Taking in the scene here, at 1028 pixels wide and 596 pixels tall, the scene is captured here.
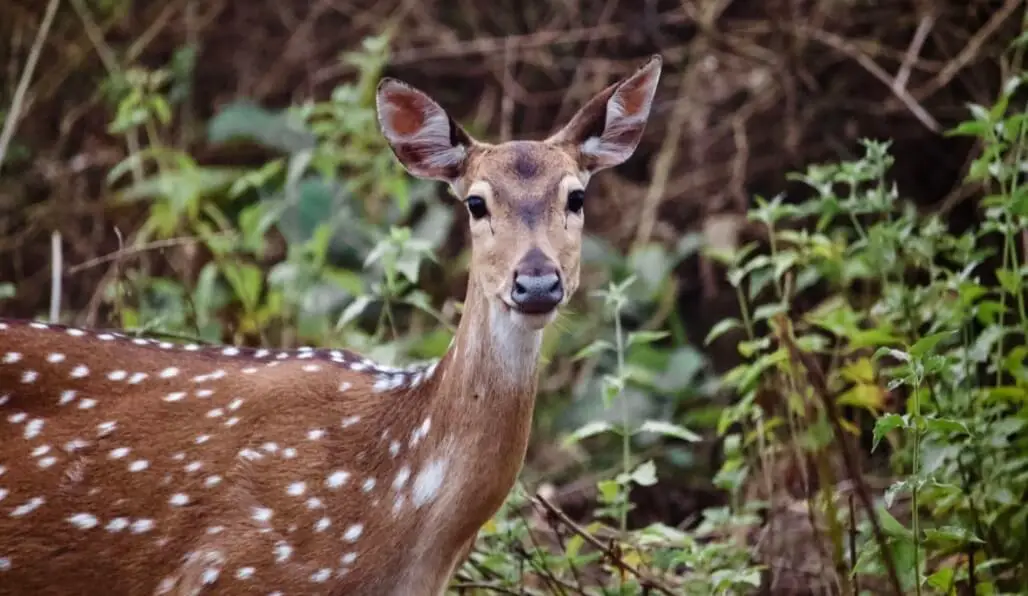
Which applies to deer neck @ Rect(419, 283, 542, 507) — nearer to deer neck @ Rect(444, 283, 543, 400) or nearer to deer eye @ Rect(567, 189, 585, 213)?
deer neck @ Rect(444, 283, 543, 400)

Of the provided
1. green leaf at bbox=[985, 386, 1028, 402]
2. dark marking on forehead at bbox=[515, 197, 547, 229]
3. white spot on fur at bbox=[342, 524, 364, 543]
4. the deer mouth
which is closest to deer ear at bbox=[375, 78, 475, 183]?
dark marking on forehead at bbox=[515, 197, 547, 229]

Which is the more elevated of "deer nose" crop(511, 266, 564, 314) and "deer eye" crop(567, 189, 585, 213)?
"deer eye" crop(567, 189, 585, 213)

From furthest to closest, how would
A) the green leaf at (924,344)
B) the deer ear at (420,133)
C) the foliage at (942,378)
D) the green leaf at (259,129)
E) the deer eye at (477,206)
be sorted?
1. the green leaf at (259,129)
2. the foliage at (942,378)
3. the deer ear at (420,133)
4. the deer eye at (477,206)
5. the green leaf at (924,344)

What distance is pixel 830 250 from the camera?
4500 mm

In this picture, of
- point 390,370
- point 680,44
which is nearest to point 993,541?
point 390,370

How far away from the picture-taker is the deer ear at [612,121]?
3.52 meters

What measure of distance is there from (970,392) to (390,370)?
1575 millimetres

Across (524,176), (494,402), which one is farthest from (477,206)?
(494,402)

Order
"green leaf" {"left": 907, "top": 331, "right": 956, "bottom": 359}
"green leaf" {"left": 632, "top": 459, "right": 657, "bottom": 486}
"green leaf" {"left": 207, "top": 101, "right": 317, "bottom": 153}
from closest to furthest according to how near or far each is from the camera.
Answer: "green leaf" {"left": 907, "top": 331, "right": 956, "bottom": 359}
"green leaf" {"left": 632, "top": 459, "right": 657, "bottom": 486}
"green leaf" {"left": 207, "top": 101, "right": 317, "bottom": 153}

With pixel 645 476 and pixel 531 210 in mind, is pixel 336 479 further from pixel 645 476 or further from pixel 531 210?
pixel 645 476

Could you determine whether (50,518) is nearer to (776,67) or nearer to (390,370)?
(390,370)

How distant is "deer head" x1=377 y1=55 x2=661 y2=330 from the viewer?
314 cm

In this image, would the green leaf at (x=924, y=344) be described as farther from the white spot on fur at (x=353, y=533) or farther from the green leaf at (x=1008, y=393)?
the white spot on fur at (x=353, y=533)

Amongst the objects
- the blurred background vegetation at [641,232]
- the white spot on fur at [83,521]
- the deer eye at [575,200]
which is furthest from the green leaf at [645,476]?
the white spot on fur at [83,521]
